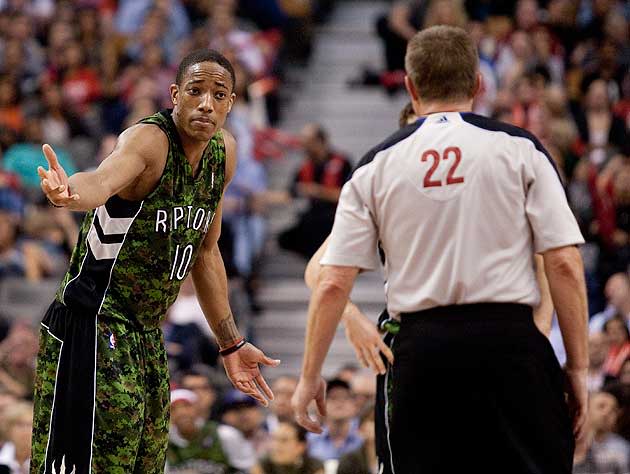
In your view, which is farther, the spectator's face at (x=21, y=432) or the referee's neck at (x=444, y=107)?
the spectator's face at (x=21, y=432)

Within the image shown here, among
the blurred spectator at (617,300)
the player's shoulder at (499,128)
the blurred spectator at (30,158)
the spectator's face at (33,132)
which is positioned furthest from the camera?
the spectator's face at (33,132)

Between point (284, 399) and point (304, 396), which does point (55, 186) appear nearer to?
point (304, 396)

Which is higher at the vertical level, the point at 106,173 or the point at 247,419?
the point at 106,173

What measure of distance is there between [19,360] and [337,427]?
10.2 ft

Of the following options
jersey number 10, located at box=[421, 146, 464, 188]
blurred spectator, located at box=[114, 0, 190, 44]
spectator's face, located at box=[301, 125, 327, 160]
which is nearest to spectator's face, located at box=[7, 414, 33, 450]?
spectator's face, located at box=[301, 125, 327, 160]

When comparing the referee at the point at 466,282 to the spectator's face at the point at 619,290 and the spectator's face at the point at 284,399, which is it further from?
the spectator's face at the point at 619,290

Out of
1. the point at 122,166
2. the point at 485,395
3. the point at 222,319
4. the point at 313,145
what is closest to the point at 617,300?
the point at 313,145

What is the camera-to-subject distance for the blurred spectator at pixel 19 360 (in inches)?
415

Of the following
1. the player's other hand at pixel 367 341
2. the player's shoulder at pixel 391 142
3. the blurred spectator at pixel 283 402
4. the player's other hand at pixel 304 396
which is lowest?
the blurred spectator at pixel 283 402

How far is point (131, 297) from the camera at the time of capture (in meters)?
5.12

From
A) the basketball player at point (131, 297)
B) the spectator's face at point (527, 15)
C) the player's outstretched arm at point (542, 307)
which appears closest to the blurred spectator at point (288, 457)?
the basketball player at point (131, 297)

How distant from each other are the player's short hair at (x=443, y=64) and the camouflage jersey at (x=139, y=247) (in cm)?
114

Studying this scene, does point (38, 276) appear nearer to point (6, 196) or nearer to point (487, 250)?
point (6, 196)

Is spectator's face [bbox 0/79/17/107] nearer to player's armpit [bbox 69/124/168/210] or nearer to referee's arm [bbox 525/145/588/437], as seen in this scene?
player's armpit [bbox 69/124/168/210]
